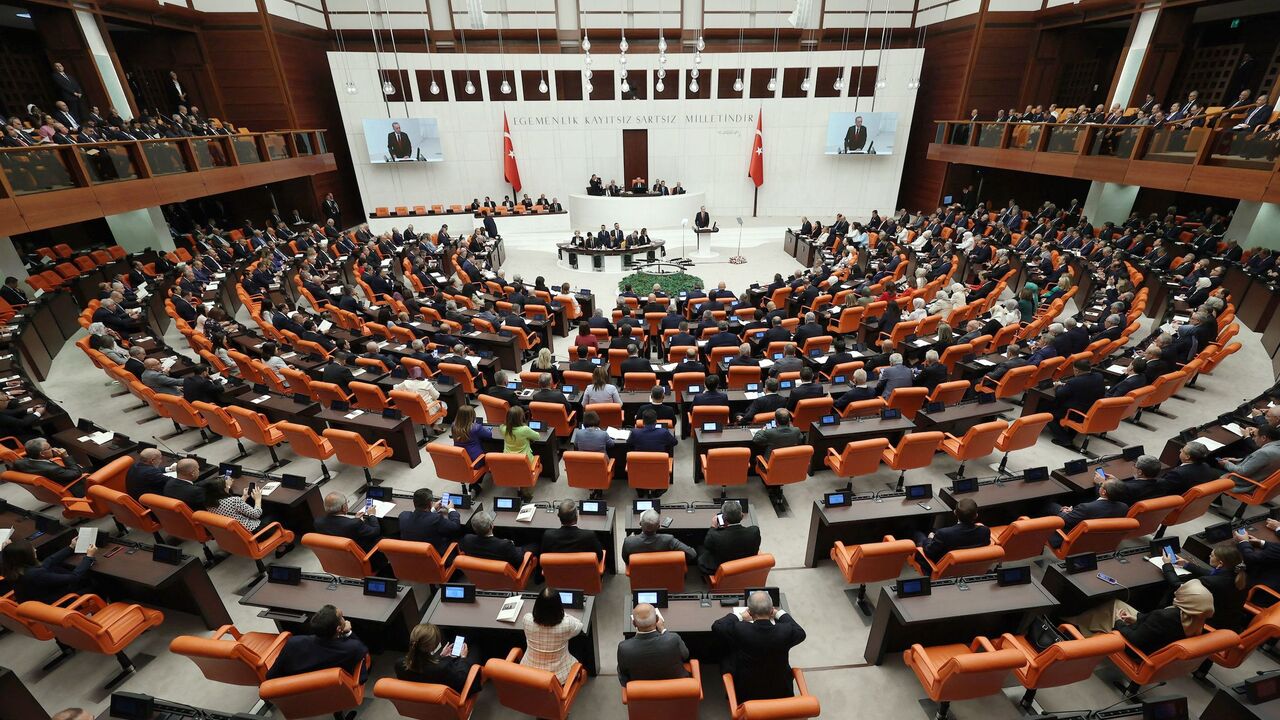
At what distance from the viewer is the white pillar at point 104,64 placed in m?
14.5

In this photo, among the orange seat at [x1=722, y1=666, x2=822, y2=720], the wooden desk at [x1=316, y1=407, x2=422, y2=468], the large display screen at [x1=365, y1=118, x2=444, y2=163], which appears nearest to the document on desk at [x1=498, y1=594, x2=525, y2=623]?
the orange seat at [x1=722, y1=666, x2=822, y2=720]

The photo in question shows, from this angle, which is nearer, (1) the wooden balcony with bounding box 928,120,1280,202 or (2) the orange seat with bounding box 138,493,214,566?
(2) the orange seat with bounding box 138,493,214,566

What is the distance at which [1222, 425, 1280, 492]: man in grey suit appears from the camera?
222 inches

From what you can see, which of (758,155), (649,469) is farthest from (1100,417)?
(758,155)

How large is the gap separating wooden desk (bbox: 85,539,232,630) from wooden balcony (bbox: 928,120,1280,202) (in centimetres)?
1740

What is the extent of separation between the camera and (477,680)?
391 cm

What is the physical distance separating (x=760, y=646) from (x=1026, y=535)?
3160 millimetres

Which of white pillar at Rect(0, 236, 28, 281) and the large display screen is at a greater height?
the large display screen

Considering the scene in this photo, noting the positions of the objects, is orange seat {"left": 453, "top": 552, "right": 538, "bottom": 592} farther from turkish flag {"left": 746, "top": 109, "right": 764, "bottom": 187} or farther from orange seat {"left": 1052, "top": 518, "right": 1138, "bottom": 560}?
turkish flag {"left": 746, "top": 109, "right": 764, "bottom": 187}

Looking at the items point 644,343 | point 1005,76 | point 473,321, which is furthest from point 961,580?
point 1005,76

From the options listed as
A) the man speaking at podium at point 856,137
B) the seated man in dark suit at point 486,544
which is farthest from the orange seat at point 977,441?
the man speaking at podium at point 856,137

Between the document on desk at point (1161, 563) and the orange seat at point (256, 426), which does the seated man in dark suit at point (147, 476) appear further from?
Answer: the document on desk at point (1161, 563)

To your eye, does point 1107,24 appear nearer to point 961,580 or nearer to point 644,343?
point 644,343

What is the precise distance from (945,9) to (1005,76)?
12.3 feet
